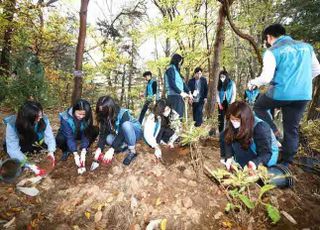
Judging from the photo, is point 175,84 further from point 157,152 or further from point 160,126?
point 157,152

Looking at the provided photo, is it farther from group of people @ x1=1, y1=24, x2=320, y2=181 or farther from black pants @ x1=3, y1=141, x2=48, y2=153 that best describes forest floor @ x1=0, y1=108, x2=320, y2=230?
black pants @ x1=3, y1=141, x2=48, y2=153

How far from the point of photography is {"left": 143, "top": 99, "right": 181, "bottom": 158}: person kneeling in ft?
12.7

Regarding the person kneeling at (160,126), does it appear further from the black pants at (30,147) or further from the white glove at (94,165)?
the black pants at (30,147)

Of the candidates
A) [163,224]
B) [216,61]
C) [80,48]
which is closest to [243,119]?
[163,224]

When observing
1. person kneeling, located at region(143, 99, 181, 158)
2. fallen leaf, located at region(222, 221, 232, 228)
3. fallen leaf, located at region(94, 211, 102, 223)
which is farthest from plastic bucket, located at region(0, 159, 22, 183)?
fallen leaf, located at region(222, 221, 232, 228)

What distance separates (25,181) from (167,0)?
1041 cm

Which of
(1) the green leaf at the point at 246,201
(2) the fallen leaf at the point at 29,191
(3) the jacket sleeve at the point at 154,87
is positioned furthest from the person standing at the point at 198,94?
(2) the fallen leaf at the point at 29,191

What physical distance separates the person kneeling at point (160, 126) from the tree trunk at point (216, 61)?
73.9 inches

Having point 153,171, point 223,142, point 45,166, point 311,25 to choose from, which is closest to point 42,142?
point 45,166

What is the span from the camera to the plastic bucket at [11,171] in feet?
11.7

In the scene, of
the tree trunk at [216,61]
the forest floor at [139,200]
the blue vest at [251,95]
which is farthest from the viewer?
the blue vest at [251,95]

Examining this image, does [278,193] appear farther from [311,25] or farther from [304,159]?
[311,25]

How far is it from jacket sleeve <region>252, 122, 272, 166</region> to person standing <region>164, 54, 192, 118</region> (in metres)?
1.91

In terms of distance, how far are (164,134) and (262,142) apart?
1.62 meters
